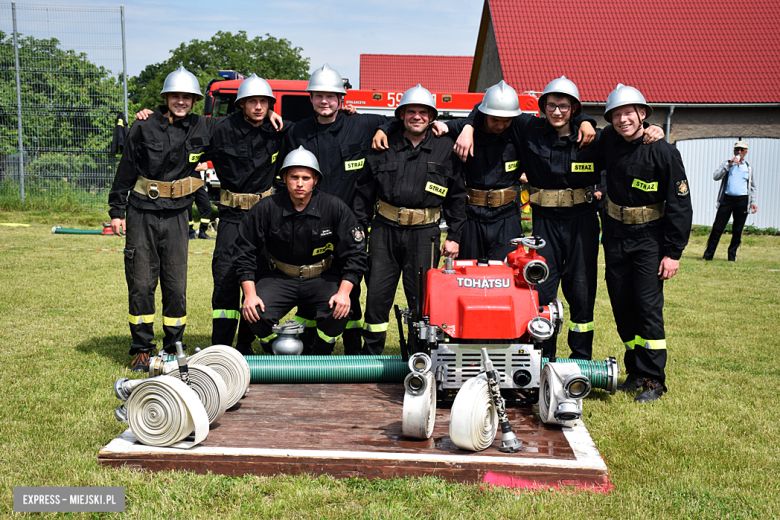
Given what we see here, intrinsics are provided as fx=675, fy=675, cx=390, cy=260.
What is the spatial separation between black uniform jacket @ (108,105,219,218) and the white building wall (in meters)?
17.3

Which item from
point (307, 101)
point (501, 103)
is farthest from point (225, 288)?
point (307, 101)

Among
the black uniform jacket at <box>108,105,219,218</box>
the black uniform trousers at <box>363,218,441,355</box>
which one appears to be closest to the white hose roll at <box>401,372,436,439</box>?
the black uniform trousers at <box>363,218,441,355</box>

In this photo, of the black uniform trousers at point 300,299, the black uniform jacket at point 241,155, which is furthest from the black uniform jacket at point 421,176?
the black uniform jacket at point 241,155

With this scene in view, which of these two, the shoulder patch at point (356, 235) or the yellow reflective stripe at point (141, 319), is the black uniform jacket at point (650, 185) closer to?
the shoulder patch at point (356, 235)

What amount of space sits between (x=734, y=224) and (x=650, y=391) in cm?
925

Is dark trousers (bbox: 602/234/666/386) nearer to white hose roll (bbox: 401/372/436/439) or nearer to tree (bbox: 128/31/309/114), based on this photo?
white hose roll (bbox: 401/372/436/439)

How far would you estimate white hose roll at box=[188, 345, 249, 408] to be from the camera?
4.41 metres

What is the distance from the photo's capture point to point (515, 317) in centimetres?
432

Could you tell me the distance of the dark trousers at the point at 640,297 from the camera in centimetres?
508

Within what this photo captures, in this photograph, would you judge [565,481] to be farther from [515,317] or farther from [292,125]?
[292,125]

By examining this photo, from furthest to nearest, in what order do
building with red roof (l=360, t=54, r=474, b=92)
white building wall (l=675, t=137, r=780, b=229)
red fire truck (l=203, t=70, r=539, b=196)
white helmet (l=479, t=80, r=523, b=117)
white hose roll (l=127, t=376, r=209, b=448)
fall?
1. building with red roof (l=360, t=54, r=474, b=92)
2. white building wall (l=675, t=137, r=780, b=229)
3. red fire truck (l=203, t=70, r=539, b=196)
4. white helmet (l=479, t=80, r=523, b=117)
5. white hose roll (l=127, t=376, r=209, b=448)

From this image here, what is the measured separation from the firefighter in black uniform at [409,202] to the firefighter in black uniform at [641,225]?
1.21m

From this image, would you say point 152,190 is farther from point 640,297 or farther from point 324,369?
point 640,297

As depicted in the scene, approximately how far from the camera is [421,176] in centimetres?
538
